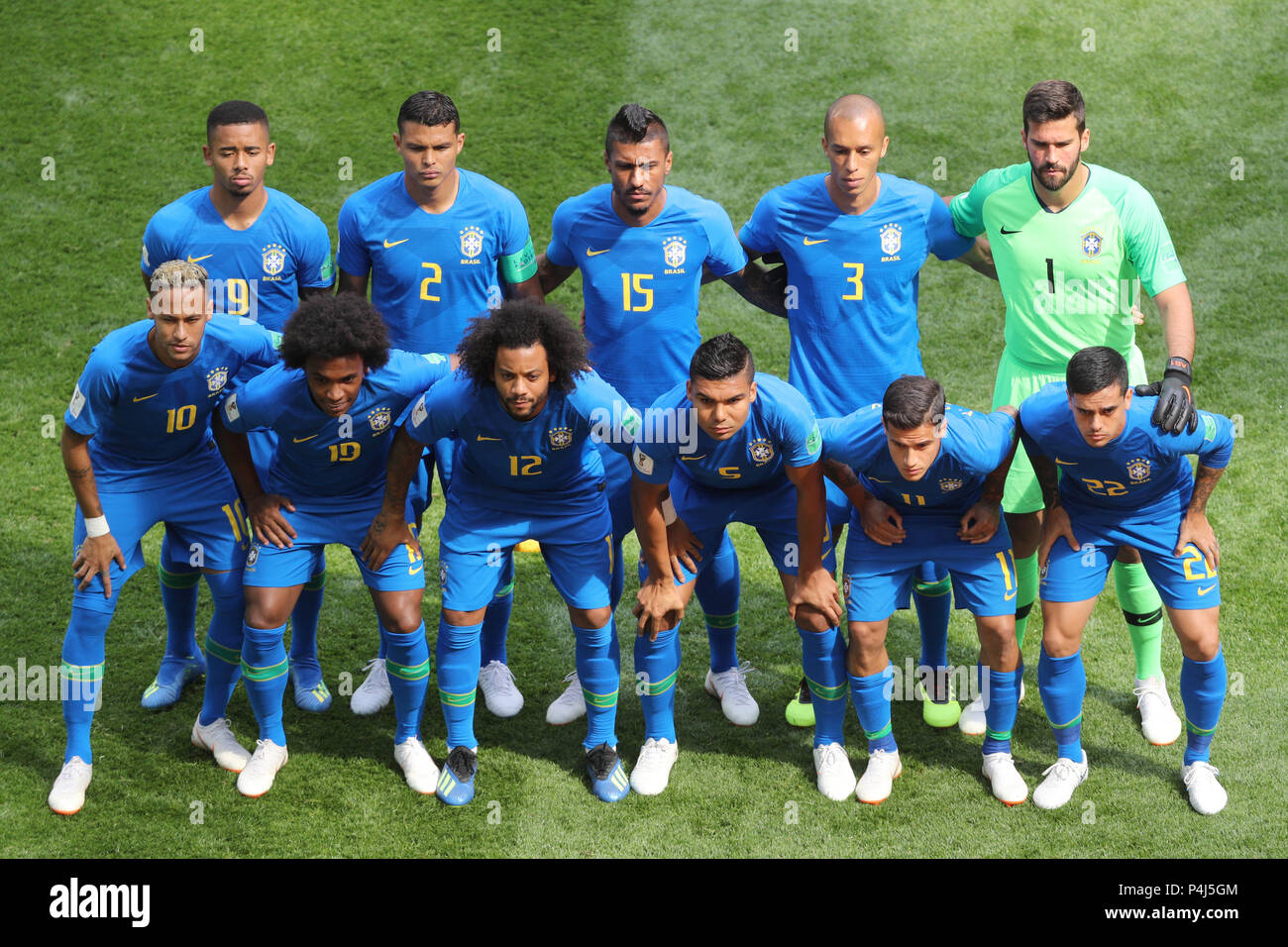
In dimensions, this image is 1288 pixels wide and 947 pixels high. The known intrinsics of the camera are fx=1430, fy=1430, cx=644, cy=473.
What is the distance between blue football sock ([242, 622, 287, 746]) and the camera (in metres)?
6.00

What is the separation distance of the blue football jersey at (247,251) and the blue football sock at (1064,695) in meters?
3.68

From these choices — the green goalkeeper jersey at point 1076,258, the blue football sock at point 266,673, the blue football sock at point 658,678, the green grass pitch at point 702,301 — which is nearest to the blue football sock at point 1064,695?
the green grass pitch at point 702,301

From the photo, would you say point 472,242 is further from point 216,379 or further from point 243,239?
point 216,379

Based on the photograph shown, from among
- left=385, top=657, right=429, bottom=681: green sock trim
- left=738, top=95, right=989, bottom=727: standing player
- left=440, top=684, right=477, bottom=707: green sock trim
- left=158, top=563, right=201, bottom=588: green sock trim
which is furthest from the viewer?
left=158, top=563, right=201, bottom=588: green sock trim

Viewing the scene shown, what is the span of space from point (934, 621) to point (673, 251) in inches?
81.9

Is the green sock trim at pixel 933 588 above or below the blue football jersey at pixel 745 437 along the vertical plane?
below

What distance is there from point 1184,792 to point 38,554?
610cm

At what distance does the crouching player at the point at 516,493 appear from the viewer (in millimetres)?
5504

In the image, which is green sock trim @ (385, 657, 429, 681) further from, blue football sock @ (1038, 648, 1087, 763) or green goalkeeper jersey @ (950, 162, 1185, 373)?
green goalkeeper jersey @ (950, 162, 1185, 373)

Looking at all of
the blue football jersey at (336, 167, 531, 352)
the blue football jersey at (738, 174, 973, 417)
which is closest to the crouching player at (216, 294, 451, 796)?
the blue football jersey at (336, 167, 531, 352)

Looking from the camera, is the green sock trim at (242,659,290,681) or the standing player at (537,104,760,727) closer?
the green sock trim at (242,659,290,681)

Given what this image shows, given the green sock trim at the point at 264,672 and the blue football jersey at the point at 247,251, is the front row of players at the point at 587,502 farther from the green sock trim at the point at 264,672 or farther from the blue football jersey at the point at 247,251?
the blue football jersey at the point at 247,251

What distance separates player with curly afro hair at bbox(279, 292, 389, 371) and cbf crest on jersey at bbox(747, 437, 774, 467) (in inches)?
59.7

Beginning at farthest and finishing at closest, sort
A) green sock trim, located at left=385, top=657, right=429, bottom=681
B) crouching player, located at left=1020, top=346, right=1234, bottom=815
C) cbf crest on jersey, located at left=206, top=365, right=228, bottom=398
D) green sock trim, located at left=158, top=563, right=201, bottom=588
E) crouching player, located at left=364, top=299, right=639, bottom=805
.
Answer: green sock trim, located at left=158, top=563, right=201, bottom=588
green sock trim, located at left=385, top=657, right=429, bottom=681
cbf crest on jersey, located at left=206, top=365, right=228, bottom=398
crouching player, located at left=1020, top=346, right=1234, bottom=815
crouching player, located at left=364, top=299, right=639, bottom=805
